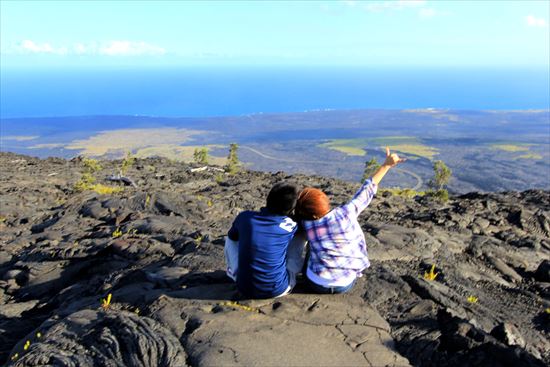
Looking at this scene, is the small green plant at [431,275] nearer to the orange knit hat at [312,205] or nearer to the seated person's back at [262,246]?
the orange knit hat at [312,205]

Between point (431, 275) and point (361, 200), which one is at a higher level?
point (361, 200)

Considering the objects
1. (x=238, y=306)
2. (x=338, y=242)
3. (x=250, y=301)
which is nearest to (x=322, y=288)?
(x=338, y=242)

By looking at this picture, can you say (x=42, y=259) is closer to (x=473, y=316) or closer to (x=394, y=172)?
(x=473, y=316)

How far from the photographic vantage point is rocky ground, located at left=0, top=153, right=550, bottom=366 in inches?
275

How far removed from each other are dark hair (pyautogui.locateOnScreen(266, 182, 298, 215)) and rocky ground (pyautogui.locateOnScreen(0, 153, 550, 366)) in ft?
5.83

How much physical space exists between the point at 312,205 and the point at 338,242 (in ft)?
2.70

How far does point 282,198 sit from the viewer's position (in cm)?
757

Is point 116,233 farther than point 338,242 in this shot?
Yes

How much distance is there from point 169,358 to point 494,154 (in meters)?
205

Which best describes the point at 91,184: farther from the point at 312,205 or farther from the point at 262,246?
the point at 312,205

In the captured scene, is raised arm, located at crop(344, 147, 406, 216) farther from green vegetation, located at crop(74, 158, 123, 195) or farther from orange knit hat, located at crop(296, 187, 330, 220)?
green vegetation, located at crop(74, 158, 123, 195)

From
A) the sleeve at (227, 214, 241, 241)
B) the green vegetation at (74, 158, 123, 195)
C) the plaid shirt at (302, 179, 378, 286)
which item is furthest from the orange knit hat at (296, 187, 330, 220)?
the green vegetation at (74, 158, 123, 195)

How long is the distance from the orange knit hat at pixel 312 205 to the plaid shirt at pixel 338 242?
0.11 m

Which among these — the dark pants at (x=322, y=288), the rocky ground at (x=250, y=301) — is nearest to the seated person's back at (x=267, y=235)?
the rocky ground at (x=250, y=301)
